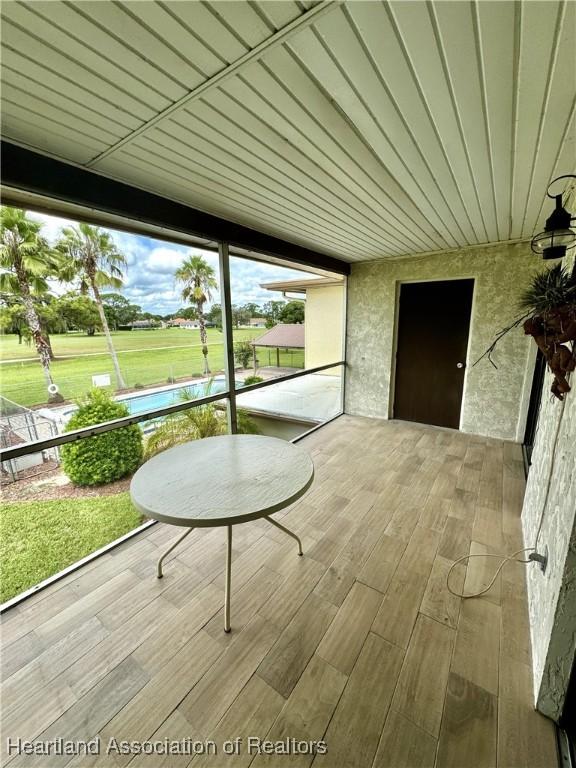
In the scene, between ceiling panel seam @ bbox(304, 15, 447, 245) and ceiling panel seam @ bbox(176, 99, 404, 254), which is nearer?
ceiling panel seam @ bbox(304, 15, 447, 245)

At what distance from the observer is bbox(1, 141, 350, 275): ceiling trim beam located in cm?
141

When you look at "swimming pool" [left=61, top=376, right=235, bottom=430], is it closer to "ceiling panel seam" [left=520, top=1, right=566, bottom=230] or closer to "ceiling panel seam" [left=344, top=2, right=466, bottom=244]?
"ceiling panel seam" [left=344, top=2, right=466, bottom=244]

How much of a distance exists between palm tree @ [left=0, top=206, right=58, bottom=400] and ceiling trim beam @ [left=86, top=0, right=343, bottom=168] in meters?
1.56

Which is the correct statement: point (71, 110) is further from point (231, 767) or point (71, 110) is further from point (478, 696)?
point (478, 696)

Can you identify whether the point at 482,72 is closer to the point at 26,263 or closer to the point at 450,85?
the point at 450,85

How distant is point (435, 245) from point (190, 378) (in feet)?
11.2

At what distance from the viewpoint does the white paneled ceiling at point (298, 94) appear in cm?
84

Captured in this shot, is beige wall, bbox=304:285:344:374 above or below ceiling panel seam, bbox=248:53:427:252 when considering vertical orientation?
below

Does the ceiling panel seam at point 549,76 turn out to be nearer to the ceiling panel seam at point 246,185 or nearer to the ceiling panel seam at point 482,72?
the ceiling panel seam at point 482,72

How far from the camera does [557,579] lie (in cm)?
111

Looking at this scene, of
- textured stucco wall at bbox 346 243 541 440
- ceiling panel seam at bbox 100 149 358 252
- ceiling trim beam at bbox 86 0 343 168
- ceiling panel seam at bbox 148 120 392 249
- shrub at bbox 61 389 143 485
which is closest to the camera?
ceiling trim beam at bbox 86 0 343 168

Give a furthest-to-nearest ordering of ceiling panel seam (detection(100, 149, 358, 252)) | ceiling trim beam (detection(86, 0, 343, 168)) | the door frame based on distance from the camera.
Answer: the door frame, ceiling panel seam (detection(100, 149, 358, 252)), ceiling trim beam (detection(86, 0, 343, 168))

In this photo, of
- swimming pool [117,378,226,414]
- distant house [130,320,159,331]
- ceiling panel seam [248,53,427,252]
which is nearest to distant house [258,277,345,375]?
swimming pool [117,378,226,414]

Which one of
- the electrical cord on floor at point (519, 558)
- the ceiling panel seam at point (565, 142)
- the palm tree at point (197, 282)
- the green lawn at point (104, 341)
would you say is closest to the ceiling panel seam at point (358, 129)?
the ceiling panel seam at point (565, 142)
